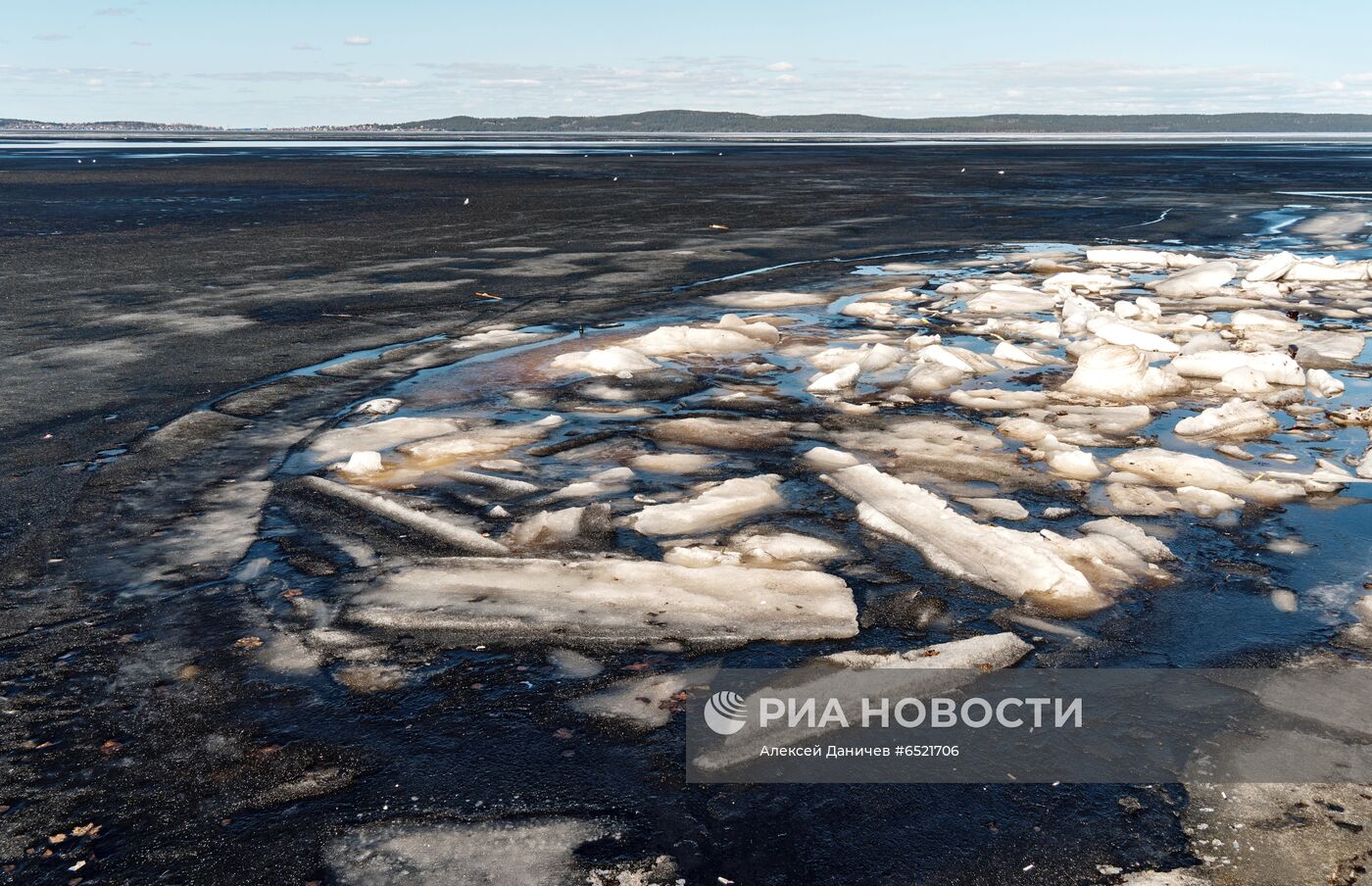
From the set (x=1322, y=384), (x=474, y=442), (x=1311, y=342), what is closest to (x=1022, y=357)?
(x=1322, y=384)

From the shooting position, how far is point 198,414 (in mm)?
5570

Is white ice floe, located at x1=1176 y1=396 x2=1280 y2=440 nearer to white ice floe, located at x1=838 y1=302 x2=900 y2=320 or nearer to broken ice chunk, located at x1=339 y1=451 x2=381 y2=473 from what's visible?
white ice floe, located at x1=838 y1=302 x2=900 y2=320

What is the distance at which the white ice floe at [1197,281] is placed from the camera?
9680mm

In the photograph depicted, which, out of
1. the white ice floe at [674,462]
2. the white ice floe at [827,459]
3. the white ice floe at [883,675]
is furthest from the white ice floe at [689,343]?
the white ice floe at [883,675]

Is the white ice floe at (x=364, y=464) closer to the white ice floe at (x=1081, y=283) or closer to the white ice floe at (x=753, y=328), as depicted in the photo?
the white ice floe at (x=753, y=328)

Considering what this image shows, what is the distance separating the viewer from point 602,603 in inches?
131

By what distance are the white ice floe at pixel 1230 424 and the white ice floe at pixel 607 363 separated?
3121mm

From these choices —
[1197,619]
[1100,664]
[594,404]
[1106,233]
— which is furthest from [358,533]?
[1106,233]

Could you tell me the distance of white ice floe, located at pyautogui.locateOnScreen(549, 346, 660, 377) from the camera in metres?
6.57

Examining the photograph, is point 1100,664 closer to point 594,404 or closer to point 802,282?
point 594,404

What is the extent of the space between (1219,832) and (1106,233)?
48.2 feet

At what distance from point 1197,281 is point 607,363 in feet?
20.5

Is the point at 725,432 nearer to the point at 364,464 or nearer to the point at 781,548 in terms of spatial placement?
the point at 781,548

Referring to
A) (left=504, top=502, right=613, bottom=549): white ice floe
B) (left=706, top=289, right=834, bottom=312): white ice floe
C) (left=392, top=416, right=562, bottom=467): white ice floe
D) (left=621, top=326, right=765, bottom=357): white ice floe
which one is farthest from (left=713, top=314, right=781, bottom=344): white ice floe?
(left=504, top=502, right=613, bottom=549): white ice floe
